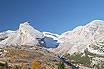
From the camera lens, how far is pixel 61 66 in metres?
105

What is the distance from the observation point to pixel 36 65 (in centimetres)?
8456

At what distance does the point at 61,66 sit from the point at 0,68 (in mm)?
52459

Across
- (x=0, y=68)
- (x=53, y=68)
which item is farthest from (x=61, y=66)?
(x=53, y=68)

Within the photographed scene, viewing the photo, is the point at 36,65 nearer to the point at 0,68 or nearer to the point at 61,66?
the point at 61,66

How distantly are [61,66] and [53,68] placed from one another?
77542mm

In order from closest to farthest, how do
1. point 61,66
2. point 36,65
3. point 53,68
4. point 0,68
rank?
point 36,65 → point 61,66 → point 0,68 → point 53,68

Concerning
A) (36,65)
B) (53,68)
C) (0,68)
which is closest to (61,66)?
(36,65)

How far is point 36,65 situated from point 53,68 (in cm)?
9874

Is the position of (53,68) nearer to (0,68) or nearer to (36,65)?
(0,68)

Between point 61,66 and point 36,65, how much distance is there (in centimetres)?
2511

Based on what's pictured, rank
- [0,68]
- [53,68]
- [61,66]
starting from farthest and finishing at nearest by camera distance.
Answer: [53,68] → [0,68] → [61,66]

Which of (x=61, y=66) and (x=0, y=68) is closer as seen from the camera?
(x=61, y=66)

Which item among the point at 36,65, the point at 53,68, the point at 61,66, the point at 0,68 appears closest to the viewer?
the point at 36,65

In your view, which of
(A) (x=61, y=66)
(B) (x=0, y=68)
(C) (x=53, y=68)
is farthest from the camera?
(C) (x=53, y=68)
